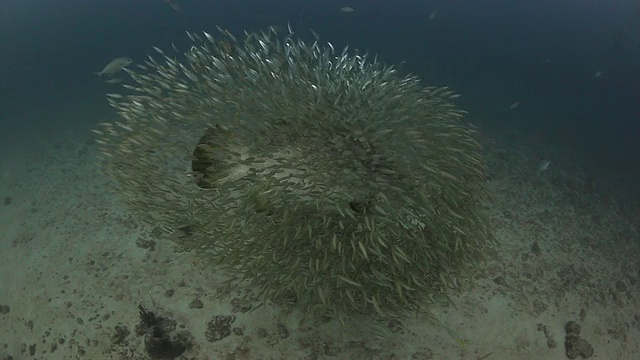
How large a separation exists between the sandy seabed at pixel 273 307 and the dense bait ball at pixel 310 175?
0.53m

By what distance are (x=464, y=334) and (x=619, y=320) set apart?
7.55 ft

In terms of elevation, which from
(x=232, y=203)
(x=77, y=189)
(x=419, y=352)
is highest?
(x=232, y=203)

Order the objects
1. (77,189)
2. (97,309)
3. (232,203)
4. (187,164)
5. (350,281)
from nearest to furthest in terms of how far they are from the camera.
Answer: (350,281) → (232,203) → (187,164) → (97,309) → (77,189)

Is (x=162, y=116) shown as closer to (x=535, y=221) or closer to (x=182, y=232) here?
(x=182, y=232)

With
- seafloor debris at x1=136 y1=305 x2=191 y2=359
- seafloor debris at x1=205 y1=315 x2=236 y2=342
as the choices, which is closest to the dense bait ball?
seafloor debris at x1=205 y1=315 x2=236 y2=342

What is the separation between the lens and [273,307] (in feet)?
19.2

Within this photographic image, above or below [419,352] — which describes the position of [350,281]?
above

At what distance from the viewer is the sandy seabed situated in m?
5.65

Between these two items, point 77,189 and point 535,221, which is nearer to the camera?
point 535,221

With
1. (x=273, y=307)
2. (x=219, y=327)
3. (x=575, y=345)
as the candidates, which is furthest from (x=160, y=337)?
(x=575, y=345)

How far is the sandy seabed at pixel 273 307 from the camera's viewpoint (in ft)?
18.5

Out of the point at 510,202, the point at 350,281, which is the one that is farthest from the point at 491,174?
→ the point at 350,281

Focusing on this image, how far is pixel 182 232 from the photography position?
5402mm

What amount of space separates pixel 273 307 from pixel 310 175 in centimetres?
216
